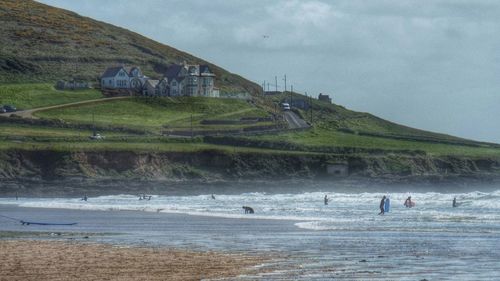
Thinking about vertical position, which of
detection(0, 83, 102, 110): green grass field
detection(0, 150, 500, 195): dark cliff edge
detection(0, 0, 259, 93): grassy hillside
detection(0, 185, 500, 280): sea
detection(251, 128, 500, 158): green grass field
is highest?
detection(0, 0, 259, 93): grassy hillside

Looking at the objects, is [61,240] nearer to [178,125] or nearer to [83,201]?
[83,201]

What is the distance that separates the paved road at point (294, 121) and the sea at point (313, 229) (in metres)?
41.3

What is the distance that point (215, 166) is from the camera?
110m

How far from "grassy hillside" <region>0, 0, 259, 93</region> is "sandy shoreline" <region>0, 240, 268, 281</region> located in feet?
374

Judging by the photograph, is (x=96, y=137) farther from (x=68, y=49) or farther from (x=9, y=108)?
(x=68, y=49)

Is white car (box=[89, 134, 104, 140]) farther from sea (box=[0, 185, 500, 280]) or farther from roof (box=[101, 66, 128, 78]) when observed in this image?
roof (box=[101, 66, 128, 78])

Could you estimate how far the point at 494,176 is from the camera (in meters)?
113

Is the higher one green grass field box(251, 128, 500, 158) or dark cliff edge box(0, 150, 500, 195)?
green grass field box(251, 128, 500, 158)

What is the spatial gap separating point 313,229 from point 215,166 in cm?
5549

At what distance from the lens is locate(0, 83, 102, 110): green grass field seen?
137875 mm

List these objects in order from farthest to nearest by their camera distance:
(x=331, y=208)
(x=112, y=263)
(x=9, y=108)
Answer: (x=9, y=108) < (x=331, y=208) < (x=112, y=263)

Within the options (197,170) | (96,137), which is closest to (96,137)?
(96,137)

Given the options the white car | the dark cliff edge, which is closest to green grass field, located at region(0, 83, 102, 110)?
the white car

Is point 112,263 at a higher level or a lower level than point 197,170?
lower
